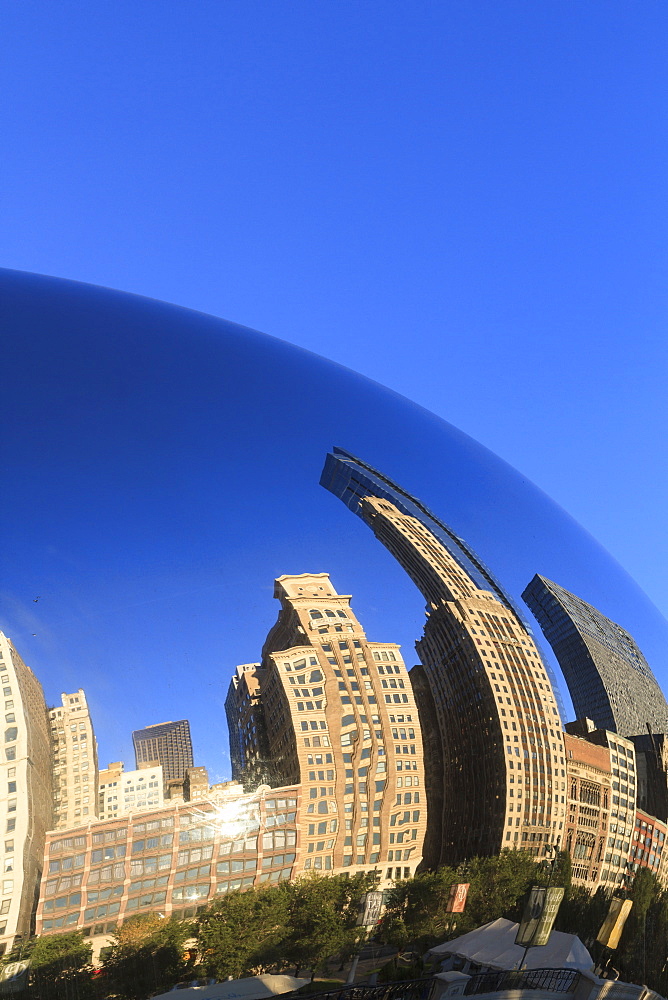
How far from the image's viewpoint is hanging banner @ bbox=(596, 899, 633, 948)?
3.05m

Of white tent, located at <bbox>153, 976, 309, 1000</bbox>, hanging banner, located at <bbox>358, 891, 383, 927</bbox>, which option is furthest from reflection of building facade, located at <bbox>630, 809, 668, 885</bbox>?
white tent, located at <bbox>153, 976, 309, 1000</bbox>

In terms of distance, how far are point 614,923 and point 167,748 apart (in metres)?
2.11

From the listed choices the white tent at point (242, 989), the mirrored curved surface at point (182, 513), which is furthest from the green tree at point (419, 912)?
the mirrored curved surface at point (182, 513)

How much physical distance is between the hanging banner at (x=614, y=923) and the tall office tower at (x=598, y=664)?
2.29ft

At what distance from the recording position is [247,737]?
2.39m

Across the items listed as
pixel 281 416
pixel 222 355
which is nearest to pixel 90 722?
pixel 281 416

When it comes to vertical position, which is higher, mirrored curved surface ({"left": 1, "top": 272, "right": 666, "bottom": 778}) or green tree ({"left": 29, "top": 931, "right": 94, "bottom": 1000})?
mirrored curved surface ({"left": 1, "top": 272, "right": 666, "bottom": 778})

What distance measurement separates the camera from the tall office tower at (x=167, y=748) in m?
2.29

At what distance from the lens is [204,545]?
2629 mm

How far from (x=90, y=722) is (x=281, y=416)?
4.96 feet

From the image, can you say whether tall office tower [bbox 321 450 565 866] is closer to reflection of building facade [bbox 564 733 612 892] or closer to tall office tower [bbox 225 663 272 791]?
reflection of building facade [bbox 564 733 612 892]

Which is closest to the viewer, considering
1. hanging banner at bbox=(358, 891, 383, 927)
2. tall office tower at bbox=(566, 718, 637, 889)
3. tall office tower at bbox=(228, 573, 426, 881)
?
tall office tower at bbox=(228, 573, 426, 881)

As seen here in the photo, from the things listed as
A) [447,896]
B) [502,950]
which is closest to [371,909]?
[447,896]

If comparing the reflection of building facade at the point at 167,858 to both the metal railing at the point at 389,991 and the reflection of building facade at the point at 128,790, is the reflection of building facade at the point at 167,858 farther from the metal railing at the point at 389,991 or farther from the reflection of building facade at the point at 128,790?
the metal railing at the point at 389,991
